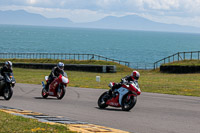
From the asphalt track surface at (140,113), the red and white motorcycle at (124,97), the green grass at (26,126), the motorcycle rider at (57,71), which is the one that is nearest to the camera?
the green grass at (26,126)

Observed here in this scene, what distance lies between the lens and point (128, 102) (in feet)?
43.0

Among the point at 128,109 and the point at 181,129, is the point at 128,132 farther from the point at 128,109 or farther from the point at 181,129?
the point at 128,109

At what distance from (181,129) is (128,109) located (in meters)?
3.60

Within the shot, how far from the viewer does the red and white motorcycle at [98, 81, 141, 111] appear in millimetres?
12711

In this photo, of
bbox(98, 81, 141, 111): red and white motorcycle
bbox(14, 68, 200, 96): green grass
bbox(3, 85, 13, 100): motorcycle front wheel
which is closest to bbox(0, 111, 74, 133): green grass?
bbox(98, 81, 141, 111): red and white motorcycle

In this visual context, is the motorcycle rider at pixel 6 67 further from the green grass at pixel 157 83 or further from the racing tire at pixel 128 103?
the green grass at pixel 157 83

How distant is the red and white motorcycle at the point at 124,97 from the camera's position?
12.7m

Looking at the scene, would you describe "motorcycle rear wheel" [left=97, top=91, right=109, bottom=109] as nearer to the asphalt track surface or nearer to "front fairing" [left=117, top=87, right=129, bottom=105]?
the asphalt track surface

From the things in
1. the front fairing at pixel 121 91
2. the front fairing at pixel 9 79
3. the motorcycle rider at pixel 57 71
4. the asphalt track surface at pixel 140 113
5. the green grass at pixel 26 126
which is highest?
the motorcycle rider at pixel 57 71

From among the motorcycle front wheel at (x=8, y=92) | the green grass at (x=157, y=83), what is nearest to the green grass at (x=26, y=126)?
the motorcycle front wheel at (x=8, y=92)

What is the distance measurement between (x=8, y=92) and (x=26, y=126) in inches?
318

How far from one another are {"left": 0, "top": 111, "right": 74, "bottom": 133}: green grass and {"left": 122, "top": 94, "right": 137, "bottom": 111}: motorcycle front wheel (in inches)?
163

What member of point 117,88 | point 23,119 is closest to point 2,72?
point 117,88

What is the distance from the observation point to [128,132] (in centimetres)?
889
